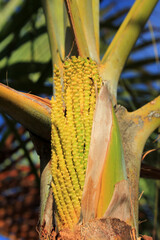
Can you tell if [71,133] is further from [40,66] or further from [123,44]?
[40,66]

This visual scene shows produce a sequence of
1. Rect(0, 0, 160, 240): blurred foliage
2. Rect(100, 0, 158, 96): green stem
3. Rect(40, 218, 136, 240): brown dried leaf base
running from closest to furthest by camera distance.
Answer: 1. Rect(40, 218, 136, 240): brown dried leaf base
2. Rect(100, 0, 158, 96): green stem
3. Rect(0, 0, 160, 240): blurred foliage

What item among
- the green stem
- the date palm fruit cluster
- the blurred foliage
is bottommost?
the date palm fruit cluster

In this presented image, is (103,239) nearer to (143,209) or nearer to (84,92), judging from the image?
(84,92)

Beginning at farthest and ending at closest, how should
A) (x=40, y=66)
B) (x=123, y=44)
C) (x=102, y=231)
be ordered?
(x=40, y=66) < (x=123, y=44) < (x=102, y=231)

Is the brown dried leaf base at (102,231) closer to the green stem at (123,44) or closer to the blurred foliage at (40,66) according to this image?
the green stem at (123,44)

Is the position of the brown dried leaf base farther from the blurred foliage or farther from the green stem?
the blurred foliage

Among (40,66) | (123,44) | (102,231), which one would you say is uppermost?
(40,66)

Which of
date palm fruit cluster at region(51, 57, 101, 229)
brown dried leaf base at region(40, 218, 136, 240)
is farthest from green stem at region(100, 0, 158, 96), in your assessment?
brown dried leaf base at region(40, 218, 136, 240)

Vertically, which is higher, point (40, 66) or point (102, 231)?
point (40, 66)

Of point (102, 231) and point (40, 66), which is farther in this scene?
point (40, 66)

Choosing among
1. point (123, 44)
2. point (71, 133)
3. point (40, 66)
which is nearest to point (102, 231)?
point (71, 133)
